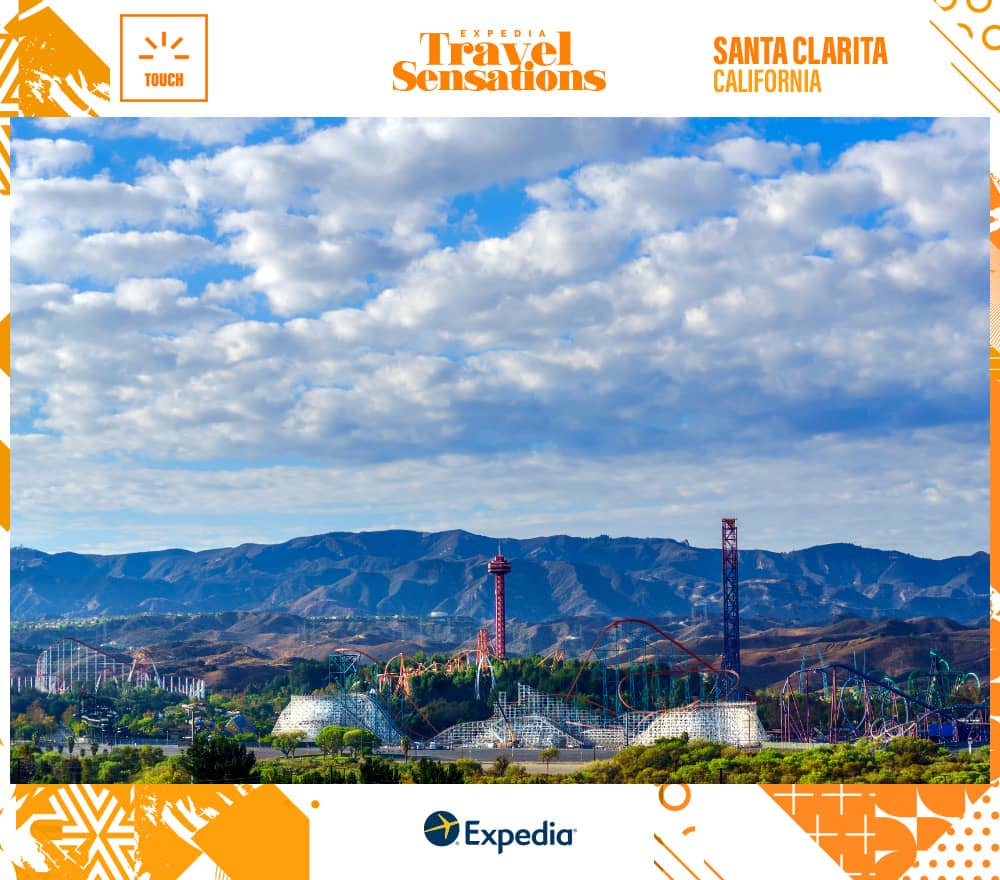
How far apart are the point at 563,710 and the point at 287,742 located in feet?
50.0

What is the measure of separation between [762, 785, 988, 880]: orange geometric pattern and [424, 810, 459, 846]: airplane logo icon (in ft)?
11.3

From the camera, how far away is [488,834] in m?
13.9

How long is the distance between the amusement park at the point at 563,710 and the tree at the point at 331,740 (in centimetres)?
101

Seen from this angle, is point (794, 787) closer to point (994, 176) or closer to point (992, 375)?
point (992, 375)

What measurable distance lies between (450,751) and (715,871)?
139 feet

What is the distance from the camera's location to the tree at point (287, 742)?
51344mm

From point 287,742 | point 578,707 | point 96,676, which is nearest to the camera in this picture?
point 287,742

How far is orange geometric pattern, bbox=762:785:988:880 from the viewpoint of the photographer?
13844 millimetres

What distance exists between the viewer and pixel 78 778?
34.6 meters

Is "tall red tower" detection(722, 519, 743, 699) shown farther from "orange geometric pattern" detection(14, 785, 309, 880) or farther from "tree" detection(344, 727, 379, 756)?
"orange geometric pattern" detection(14, 785, 309, 880)

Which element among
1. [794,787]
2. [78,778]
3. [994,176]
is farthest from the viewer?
[78,778]

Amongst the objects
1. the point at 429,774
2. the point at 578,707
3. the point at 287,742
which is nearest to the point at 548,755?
the point at 287,742

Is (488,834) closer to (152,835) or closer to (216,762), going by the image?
(152,835)
